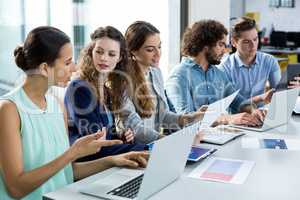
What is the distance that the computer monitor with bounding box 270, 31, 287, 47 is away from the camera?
8812 mm

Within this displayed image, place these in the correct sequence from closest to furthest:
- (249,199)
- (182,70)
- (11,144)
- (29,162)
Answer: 1. (249,199)
2. (11,144)
3. (29,162)
4. (182,70)

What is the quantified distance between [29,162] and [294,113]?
71.8 inches

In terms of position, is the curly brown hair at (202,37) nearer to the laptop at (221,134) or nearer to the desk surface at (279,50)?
the laptop at (221,134)

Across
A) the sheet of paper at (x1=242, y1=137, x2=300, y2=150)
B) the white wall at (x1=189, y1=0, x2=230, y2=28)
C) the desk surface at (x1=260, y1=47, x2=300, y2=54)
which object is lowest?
the sheet of paper at (x1=242, y1=137, x2=300, y2=150)

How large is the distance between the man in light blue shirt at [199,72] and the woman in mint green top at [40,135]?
109 cm

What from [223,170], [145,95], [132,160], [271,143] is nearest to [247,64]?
[145,95]

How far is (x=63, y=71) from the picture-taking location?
1584mm

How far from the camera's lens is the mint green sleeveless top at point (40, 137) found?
149cm

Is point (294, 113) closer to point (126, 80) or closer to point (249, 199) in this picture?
point (126, 80)

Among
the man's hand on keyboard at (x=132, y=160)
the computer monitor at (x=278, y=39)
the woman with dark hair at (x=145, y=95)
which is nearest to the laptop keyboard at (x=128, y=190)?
the man's hand on keyboard at (x=132, y=160)

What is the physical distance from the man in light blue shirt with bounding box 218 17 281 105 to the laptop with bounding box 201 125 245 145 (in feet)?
2.70

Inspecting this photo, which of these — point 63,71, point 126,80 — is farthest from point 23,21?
point 63,71

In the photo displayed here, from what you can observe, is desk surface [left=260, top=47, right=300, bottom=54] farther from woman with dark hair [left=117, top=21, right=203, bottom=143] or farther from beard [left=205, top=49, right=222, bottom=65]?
woman with dark hair [left=117, top=21, right=203, bottom=143]

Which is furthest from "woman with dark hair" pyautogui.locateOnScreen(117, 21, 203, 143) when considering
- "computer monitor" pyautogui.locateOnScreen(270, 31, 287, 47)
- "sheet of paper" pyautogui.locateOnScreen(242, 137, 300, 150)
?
"computer monitor" pyautogui.locateOnScreen(270, 31, 287, 47)
